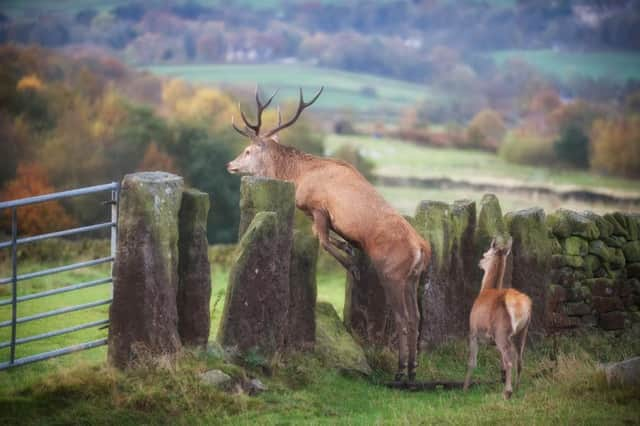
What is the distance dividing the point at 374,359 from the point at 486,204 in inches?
99.8

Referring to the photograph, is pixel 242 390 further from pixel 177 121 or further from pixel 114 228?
pixel 177 121

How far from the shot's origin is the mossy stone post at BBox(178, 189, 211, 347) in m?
11.8

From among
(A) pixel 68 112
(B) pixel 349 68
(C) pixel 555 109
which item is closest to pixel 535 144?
(C) pixel 555 109

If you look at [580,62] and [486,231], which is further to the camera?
Answer: [580,62]

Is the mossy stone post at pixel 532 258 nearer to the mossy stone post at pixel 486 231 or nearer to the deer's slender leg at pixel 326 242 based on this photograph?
the mossy stone post at pixel 486 231

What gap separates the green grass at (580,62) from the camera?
81.5m

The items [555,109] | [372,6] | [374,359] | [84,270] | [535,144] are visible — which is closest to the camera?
[374,359]

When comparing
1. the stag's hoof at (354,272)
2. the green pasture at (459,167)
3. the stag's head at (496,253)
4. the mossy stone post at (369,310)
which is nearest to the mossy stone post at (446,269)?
the mossy stone post at (369,310)

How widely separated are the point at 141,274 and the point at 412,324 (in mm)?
3500

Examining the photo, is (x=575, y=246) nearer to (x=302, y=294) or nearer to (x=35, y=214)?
(x=302, y=294)

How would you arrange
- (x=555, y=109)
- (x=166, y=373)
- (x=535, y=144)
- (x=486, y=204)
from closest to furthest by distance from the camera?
(x=166, y=373) < (x=486, y=204) < (x=535, y=144) < (x=555, y=109)

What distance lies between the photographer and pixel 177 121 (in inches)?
2603

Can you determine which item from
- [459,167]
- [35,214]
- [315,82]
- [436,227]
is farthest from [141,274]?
[315,82]

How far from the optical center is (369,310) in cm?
1381
